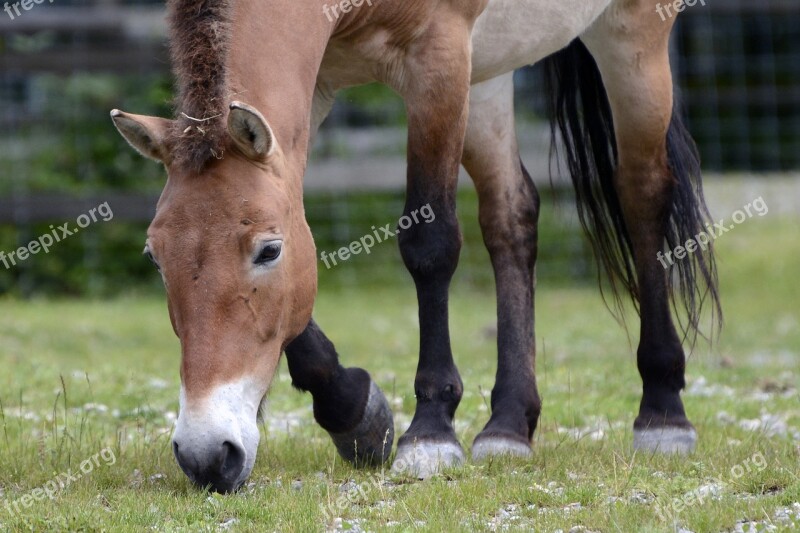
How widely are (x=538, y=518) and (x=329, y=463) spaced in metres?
1.19

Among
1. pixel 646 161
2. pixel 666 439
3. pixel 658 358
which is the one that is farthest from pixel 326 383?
pixel 646 161

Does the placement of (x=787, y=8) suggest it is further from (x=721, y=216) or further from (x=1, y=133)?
(x=1, y=133)

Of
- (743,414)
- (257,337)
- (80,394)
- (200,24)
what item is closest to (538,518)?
(257,337)

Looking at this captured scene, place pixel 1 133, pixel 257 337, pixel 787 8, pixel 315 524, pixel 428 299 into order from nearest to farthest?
1. pixel 315 524
2. pixel 257 337
3. pixel 428 299
4. pixel 1 133
5. pixel 787 8

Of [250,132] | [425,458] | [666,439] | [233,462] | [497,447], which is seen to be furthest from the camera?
[666,439]

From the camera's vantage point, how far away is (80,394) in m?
5.93

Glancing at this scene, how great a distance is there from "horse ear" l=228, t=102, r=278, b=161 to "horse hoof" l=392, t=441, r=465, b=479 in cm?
122

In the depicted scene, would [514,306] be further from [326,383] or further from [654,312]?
[326,383]

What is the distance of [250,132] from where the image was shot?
11.4 feet

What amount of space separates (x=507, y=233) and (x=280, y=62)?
5.66ft

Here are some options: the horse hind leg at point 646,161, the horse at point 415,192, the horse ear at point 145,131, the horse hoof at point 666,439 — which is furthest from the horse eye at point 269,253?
the horse hind leg at point 646,161

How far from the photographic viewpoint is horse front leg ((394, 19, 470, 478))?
4246mm

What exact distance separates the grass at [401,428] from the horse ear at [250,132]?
1.07m

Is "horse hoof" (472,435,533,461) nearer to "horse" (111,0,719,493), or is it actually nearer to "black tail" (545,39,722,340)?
"horse" (111,0,719,493)
